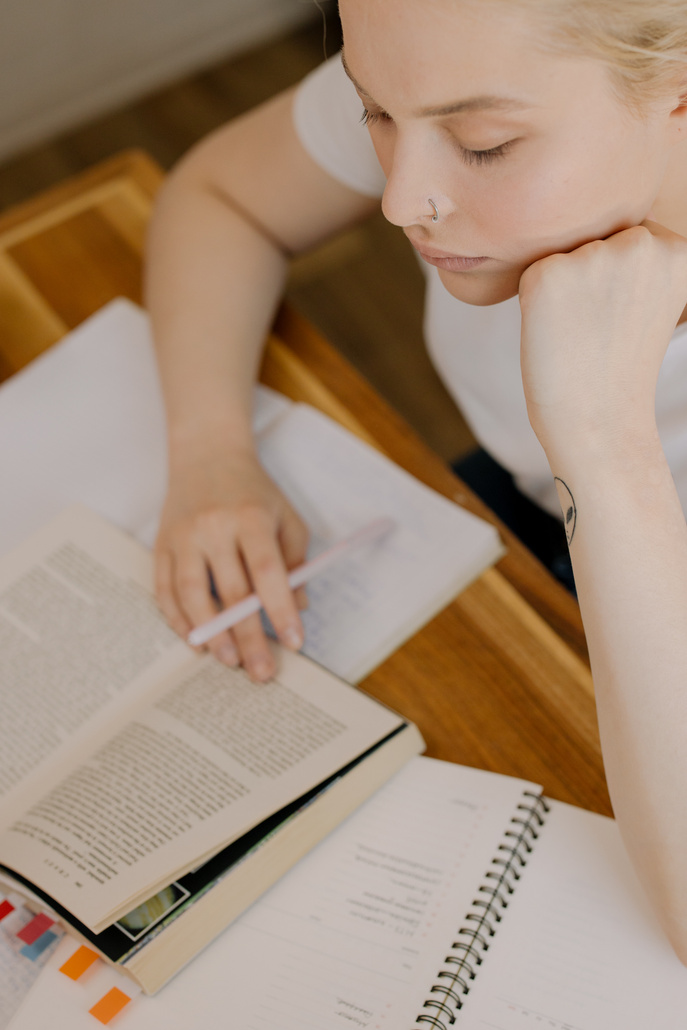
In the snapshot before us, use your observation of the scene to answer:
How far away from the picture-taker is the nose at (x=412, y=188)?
528 mm

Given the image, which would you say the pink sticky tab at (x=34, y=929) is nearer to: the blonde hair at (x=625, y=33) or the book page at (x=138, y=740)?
the book page at (x=138, y=740)

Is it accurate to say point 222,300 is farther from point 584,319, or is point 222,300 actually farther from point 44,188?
point 44,188

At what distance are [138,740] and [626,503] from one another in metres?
0.39

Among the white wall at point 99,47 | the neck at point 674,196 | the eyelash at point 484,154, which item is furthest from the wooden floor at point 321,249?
the eyelash at point 484,154

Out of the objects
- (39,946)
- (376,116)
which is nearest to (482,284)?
(376,116)

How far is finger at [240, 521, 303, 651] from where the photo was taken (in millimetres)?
684

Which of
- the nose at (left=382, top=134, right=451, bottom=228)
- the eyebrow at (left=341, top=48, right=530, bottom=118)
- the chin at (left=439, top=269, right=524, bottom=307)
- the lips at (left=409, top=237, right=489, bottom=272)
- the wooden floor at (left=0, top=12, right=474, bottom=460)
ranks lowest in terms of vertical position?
the wooden floor at (left=0, top=12, right=474, bottom=460)

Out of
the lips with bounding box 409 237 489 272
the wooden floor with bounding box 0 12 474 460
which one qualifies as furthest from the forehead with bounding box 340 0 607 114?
the wooden floor with bounding box 0 12 474 460

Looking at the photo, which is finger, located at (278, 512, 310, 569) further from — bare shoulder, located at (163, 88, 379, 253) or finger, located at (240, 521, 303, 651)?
bare shoulder, located at (163, 88, 379, 253)

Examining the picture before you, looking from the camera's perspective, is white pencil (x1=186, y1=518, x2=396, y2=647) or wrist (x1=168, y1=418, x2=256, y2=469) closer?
white pencil (x1=186, y1=518, x2=396, y2=647)

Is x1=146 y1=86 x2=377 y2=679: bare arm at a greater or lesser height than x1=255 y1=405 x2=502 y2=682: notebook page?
greater

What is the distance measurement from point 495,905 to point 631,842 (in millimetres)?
100

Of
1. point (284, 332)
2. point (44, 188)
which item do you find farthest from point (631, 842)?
point (44, 188)

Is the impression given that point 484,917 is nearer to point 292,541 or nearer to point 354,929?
point 354,929
